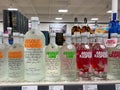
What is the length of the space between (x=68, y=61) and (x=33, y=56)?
0.57ft

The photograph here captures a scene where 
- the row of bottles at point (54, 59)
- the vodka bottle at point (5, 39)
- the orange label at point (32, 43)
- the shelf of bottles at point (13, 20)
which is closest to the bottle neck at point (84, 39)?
the row of bottles at point (54, 59)

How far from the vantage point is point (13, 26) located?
141cm

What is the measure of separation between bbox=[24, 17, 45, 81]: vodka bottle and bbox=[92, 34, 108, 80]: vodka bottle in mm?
264

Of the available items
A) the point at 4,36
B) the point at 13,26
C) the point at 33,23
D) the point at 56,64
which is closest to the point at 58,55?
the point at 56,64

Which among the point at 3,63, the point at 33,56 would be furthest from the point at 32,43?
the point at 3,63

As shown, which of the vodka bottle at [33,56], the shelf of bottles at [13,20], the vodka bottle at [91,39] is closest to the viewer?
the vodka bottle at [33,56]

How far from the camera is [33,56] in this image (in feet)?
3.22

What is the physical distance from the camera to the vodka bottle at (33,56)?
980mm

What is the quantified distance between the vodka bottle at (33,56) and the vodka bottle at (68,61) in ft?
0.36

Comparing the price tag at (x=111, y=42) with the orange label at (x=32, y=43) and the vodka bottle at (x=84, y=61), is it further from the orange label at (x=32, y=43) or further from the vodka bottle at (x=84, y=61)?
the orange label at (x=32, y=43)

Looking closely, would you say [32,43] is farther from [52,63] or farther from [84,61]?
[84,61]

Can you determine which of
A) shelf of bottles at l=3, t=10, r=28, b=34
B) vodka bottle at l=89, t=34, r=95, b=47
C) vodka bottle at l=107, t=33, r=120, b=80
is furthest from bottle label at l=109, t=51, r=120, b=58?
shelf of bottles at l=3, t=10, r=28, b=34

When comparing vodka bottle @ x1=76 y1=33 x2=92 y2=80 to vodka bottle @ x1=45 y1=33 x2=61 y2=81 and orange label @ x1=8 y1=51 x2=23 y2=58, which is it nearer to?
vodka bottle @ x1=45 y1=33 x2=61 y2=81

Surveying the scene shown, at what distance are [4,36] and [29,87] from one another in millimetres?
314
